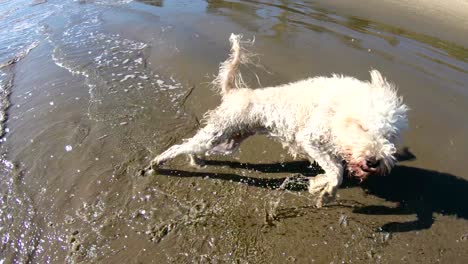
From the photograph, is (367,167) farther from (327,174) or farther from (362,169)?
(327,174)

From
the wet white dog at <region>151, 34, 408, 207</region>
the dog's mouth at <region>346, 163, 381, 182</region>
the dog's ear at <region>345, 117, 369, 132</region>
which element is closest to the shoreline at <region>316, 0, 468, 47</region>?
the wet white dog at <region>151, 34, 408, 207</region>

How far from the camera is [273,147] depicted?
19.7 ft

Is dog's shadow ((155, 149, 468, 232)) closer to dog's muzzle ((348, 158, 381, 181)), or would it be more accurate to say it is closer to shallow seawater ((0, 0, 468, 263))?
shallow seawater ((0, 0, 468, 263))

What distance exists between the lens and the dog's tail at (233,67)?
194 inches

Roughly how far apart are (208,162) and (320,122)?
1950 mm

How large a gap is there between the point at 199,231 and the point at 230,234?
371mm

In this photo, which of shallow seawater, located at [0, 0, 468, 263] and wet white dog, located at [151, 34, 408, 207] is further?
Result: shallow seawater, located at [0, 0, 468, 263]

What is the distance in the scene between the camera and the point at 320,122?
449 cm

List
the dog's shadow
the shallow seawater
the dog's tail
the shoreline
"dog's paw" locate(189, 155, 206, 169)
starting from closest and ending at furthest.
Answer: the shallow seawater < the dog's shadow < the dog's tail < "dog's paw" locate(189, 155, 206, 169) < the shoreline

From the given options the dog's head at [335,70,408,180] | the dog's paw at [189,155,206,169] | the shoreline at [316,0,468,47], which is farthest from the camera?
the shoreline at [316,0,468,47]

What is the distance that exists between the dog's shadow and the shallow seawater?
2cm

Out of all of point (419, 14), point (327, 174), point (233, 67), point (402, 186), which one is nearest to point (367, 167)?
point (327, 174)

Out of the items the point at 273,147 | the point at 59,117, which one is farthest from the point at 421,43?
the point at 59,117

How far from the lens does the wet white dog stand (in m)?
3.96
